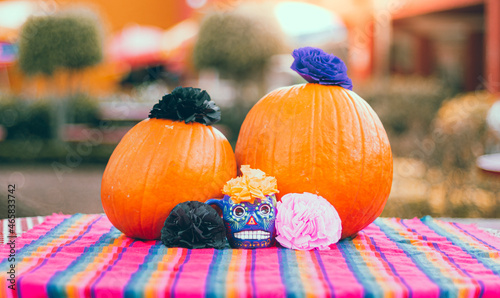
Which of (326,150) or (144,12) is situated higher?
(144,12)

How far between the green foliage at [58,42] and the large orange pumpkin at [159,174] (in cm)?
692

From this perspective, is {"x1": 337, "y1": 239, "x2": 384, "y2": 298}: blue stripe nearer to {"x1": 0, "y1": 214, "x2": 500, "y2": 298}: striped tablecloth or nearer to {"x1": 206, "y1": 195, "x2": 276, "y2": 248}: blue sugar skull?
{"x1": 0, "y1": 214, "x2": 500, "y2": 298}: striped tablecloth

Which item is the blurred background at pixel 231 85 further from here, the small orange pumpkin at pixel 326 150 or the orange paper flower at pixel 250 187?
the orange paper flower at pixel 250 187

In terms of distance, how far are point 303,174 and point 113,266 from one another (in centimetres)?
74

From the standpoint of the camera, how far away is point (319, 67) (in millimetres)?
2039

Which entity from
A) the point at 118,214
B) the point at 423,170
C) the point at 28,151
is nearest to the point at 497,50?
the point at 423,170

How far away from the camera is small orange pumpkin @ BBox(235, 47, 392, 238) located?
1.91 meters

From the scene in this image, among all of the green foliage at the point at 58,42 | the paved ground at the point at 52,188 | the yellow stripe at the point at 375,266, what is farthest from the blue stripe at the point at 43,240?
the green foliage at the point at 58,42

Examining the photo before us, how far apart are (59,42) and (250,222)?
731cm

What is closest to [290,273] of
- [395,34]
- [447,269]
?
[447,269]

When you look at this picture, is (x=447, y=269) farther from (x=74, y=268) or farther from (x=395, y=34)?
(x=395, y=34)

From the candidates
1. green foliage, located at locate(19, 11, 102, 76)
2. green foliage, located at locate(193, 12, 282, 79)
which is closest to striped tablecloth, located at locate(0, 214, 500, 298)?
green foliage, located at locate(193, 12, 282, 79)

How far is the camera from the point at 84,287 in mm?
1313

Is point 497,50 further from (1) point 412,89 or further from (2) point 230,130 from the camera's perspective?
(2) point 230,130
